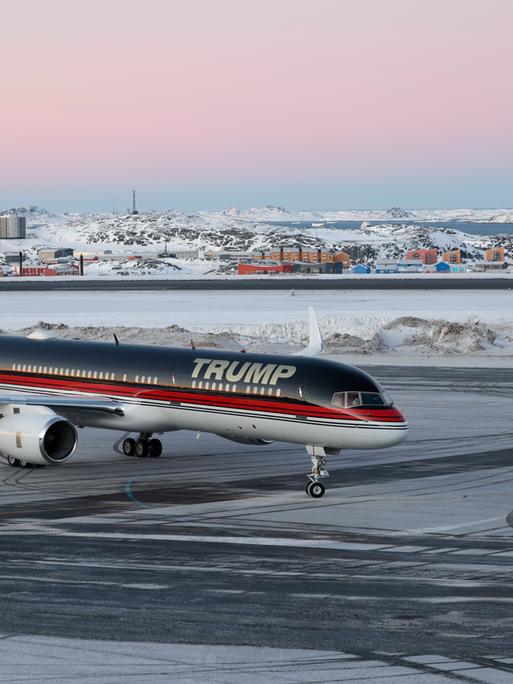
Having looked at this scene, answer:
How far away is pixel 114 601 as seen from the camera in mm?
23109

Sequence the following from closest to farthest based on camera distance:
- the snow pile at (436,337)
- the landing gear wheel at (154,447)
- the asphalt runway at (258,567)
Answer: the asphalt runway at (258,567) < the landing gear wheel at (154,447) < the snow pile at (436,337)

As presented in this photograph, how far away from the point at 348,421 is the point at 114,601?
39.6 ft

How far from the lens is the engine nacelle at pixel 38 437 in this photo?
1391 inches

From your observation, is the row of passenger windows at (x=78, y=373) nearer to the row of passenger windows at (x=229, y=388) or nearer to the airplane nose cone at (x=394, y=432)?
the row of passenger windows at (x=229, y=388)

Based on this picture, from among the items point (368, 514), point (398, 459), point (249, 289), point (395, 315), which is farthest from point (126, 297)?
point (368, 514)

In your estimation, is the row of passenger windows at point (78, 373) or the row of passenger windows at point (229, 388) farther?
the row of passenger windows at point (78, 373)

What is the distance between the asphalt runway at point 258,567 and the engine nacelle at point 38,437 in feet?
3.37

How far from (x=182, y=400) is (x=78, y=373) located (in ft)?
16.4

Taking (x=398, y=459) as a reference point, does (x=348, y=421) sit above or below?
above

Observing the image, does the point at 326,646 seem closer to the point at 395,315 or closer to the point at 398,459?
the point at 398,459

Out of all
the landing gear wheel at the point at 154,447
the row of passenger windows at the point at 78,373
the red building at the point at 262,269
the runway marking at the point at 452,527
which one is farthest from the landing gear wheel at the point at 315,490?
the red building at the point at 262,269

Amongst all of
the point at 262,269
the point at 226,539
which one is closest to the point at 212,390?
the point at 226,539

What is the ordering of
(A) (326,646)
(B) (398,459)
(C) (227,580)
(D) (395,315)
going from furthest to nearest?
(D) (395,315) → (B) (398,459) → (C) (227,580) → (A) (326,646)

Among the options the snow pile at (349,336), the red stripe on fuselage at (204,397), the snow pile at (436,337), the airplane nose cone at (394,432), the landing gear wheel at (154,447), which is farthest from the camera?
the snow pile at (436,337)
